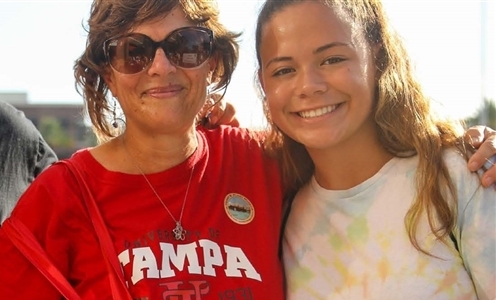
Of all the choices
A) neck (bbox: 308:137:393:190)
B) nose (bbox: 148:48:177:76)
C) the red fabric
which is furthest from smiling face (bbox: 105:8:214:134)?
neck (bbox: 308:137:393:190)

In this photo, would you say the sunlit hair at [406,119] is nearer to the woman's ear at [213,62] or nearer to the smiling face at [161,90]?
the woman's ear at [213,62]

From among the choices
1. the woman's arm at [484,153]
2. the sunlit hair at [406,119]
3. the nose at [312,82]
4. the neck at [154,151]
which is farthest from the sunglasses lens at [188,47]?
the woman's arm at [484,153]

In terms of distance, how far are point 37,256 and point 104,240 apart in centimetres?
24

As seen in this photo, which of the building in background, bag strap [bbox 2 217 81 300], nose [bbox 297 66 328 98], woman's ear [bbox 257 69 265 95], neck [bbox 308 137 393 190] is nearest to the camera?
bag strap [bbox 2 217 81 300]

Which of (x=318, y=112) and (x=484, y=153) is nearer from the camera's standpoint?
(x=484, y=153)

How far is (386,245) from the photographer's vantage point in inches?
97.3

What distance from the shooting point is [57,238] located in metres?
2.37

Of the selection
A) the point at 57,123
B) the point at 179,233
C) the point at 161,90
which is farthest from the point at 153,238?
the point at 57,123

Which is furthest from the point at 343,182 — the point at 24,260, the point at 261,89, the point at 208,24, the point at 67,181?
the point at 24,260

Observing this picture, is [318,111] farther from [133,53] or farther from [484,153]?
[133,53]

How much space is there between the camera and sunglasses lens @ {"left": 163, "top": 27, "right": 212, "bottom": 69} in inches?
101

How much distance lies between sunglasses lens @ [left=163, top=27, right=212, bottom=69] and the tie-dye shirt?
Result: 735mm

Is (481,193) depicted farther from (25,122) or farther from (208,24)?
(25,122)

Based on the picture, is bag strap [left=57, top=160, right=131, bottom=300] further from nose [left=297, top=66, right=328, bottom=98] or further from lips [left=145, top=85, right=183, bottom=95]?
nose [left=297, top=66, right=328, bottom=98]
